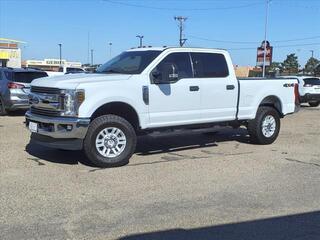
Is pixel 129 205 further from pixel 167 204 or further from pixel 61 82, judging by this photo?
pixel 61 82

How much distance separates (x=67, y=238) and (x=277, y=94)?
25.0 ft

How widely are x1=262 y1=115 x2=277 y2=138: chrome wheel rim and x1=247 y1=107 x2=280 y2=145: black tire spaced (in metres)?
0.04

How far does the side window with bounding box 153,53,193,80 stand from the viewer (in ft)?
30.3

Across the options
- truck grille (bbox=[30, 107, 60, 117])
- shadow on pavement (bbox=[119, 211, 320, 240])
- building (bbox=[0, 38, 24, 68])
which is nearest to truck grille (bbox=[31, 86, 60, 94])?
truck grille (bbox=[30, 107, 60, 117])

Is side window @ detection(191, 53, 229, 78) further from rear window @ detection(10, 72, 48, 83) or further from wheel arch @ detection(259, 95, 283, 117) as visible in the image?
rear window @ detection(10, 72, 48, 83)

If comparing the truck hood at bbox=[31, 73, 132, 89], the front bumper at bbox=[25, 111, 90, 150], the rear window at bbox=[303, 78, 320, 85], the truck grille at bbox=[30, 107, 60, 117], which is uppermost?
the truck hood at bbox=[31, 73, 132, 89]

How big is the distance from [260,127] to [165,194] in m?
4.97

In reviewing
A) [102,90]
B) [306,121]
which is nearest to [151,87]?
[102,90]

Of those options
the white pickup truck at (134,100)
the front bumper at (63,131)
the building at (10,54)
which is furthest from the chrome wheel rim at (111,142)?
the building at (10,54)

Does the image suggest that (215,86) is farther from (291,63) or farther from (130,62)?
(291,63)

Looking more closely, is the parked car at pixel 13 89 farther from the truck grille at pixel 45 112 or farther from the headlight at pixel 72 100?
the headlight at pixel 72 100

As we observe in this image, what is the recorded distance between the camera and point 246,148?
36.1 feet

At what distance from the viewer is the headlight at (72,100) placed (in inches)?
325

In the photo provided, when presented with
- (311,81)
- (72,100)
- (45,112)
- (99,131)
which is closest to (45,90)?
(45,112)
